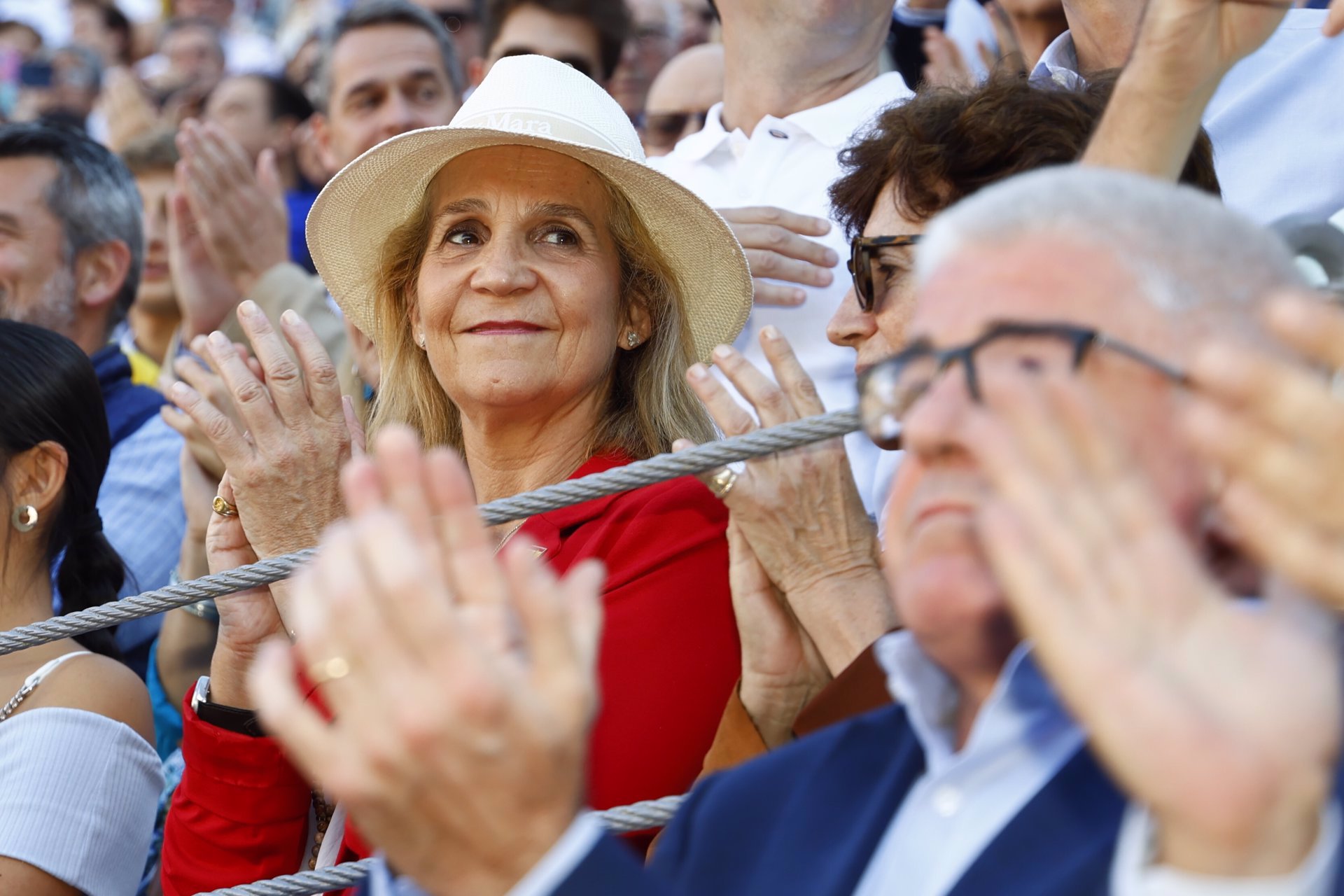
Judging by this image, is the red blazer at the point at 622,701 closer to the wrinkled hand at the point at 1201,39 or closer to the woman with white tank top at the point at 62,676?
the woman with white tank top at the point at 62,676

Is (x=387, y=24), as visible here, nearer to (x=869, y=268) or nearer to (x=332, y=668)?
(x=869, y=268)

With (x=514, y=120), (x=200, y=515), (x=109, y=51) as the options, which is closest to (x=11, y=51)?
(x=109, y=51)

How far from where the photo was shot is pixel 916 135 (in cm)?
256

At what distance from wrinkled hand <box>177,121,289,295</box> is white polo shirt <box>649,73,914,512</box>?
4.36 feet

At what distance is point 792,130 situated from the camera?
3.46 metres

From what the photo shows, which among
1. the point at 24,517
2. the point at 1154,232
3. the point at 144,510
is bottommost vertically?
the point at 144,510

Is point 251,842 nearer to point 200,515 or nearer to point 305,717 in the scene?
point 200,515

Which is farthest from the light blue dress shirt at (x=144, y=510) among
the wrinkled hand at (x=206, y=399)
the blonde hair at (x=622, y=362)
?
the blonde hair at (x=622, y=362)

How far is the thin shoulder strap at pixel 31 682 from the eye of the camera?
2801mm

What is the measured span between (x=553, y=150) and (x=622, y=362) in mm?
441

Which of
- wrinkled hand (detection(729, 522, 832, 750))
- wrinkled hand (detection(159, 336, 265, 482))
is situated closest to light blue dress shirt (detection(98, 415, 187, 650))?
wrinkled hand (detection(159, 336, 265, 482))

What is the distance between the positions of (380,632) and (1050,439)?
1.68ft

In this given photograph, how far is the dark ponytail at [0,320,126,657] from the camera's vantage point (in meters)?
3.10

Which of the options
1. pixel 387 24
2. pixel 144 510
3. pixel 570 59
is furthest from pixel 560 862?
pixel 387 24
